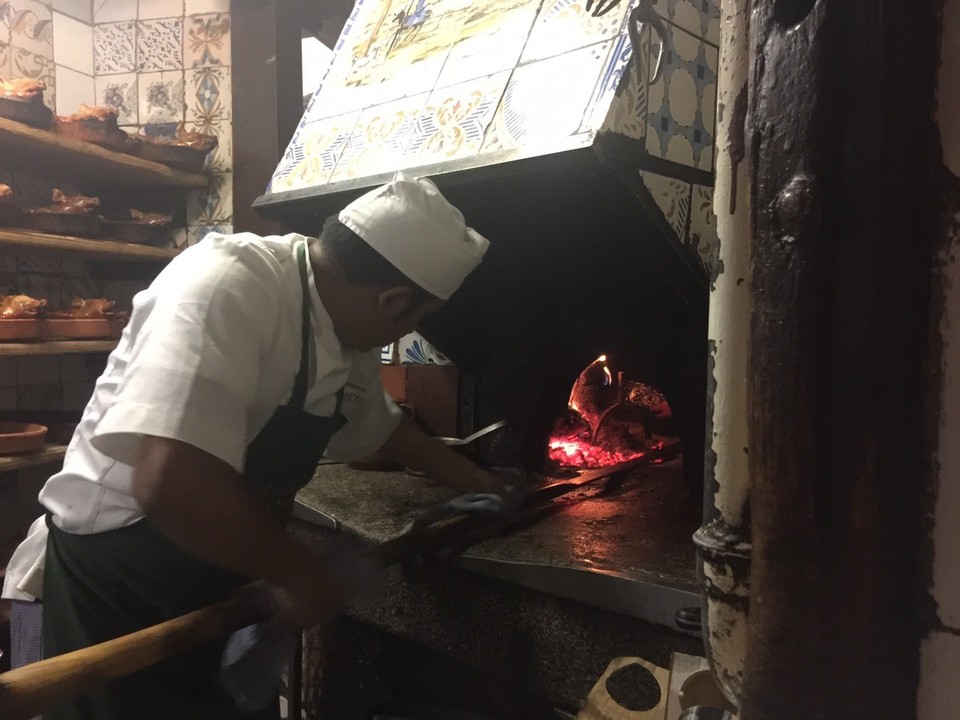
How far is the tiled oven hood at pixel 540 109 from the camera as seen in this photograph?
1106 millimetres

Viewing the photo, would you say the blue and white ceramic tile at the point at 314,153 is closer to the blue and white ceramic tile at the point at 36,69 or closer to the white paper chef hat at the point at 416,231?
the white paper chef hat at the point at 416,231

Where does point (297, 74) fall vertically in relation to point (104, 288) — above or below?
above

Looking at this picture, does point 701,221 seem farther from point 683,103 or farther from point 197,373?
point 197,373

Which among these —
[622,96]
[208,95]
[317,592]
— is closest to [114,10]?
[208,95]

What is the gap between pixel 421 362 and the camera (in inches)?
81.4

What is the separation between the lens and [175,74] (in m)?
2.52

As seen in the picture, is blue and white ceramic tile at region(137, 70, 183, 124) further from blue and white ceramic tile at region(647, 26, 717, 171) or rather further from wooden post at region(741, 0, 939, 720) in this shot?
wooden post at region(741, 0, 939, 720)

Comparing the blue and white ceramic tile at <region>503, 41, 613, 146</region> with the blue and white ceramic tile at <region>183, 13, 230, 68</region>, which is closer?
the blue and white ceramic tile at <region>503, 41, 613, 146</region>

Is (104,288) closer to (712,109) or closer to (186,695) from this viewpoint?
(186,695)

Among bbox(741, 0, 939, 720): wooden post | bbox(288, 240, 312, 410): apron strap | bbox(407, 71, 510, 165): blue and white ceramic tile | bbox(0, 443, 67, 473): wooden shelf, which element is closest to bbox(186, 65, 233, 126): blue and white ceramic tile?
bbox(0, 443, 67, 473): wooden shelf

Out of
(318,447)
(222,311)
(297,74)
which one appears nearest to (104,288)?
(297,74)

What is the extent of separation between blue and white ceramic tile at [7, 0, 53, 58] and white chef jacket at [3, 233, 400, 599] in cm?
195

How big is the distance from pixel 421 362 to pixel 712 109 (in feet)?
3.68

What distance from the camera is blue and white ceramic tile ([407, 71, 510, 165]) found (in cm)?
128
